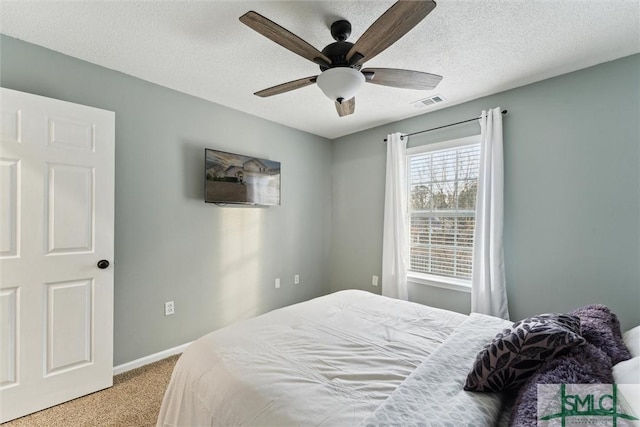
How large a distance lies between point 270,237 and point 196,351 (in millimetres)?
2031

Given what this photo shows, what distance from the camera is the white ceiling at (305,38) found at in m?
1.58

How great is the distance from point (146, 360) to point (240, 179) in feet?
6.10

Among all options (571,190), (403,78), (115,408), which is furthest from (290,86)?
(115,408)

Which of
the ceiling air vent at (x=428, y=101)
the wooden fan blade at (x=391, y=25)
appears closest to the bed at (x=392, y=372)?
the wooden fan blade at (x=391, y=25)

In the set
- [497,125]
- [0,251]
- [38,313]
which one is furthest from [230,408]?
[497,125]

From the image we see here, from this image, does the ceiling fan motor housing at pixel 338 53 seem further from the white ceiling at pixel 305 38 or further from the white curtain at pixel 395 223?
the white curtain at pixel 395 223

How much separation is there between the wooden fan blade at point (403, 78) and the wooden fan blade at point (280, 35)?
0.33 metres

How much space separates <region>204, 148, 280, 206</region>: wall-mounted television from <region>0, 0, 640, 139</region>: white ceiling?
0.67m

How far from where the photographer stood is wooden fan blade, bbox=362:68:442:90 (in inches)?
67.1

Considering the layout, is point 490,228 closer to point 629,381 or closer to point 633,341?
point 633,341

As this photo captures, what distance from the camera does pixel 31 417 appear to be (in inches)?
68.4

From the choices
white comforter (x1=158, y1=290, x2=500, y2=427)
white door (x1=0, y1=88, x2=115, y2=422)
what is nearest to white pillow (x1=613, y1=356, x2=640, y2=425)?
white comforter (x1=158, y1=290, x2=500, y2=427)

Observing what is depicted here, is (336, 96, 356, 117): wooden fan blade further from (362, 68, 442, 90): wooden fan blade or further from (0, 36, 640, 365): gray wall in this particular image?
(0, 36, 640, 365): gray wall

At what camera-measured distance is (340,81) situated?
1.60 m
